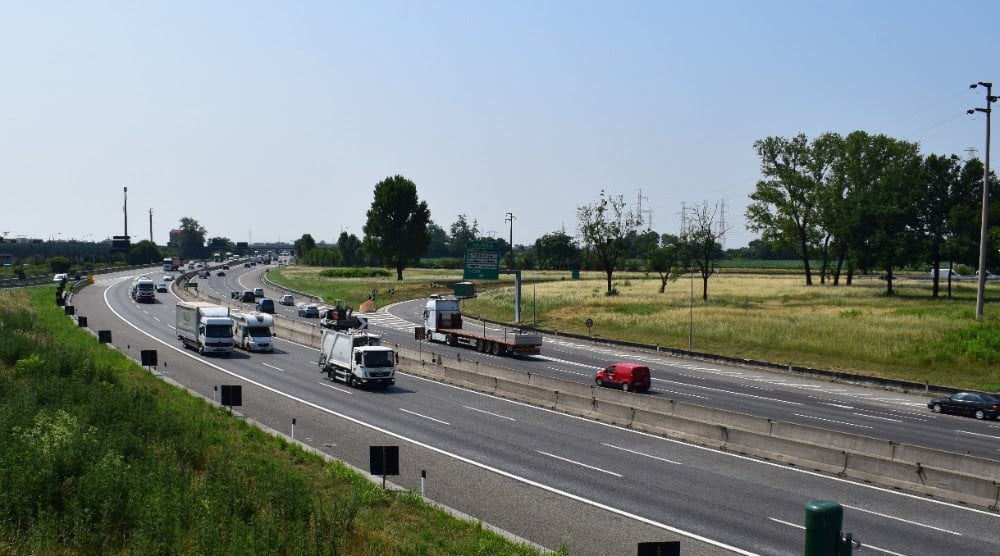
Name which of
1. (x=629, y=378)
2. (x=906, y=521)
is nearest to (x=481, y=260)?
(x=629, y=378)

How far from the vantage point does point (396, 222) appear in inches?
5846

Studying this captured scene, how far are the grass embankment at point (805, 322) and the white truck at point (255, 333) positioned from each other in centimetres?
2877

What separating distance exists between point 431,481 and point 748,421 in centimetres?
1275

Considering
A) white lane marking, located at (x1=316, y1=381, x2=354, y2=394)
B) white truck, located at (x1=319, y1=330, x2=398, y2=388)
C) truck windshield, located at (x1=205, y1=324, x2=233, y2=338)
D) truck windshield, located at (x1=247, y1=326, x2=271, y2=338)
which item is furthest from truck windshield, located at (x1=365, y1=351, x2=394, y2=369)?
truck windshield, located at (x1=247, y1=326, x2=271, y2=338)

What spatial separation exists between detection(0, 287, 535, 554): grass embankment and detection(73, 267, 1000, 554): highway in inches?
91.3

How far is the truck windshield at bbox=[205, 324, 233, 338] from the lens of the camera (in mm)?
55250

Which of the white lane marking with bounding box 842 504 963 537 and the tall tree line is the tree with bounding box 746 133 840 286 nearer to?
the tall tree line

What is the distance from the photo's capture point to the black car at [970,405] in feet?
131

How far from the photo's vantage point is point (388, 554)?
55.4 ft

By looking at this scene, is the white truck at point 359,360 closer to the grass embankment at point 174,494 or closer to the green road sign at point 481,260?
the grass embankment at point 174,494

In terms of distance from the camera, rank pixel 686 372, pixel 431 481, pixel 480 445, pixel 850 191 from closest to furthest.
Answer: pixel 431 481
pixel 480 445
pixel 686 372
pixel 850 191

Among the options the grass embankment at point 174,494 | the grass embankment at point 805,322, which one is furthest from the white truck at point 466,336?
the grass embankment at point 174,494

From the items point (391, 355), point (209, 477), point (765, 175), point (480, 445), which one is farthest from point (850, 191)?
point (209, 477)

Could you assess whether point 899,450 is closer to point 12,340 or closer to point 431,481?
point 431,481
